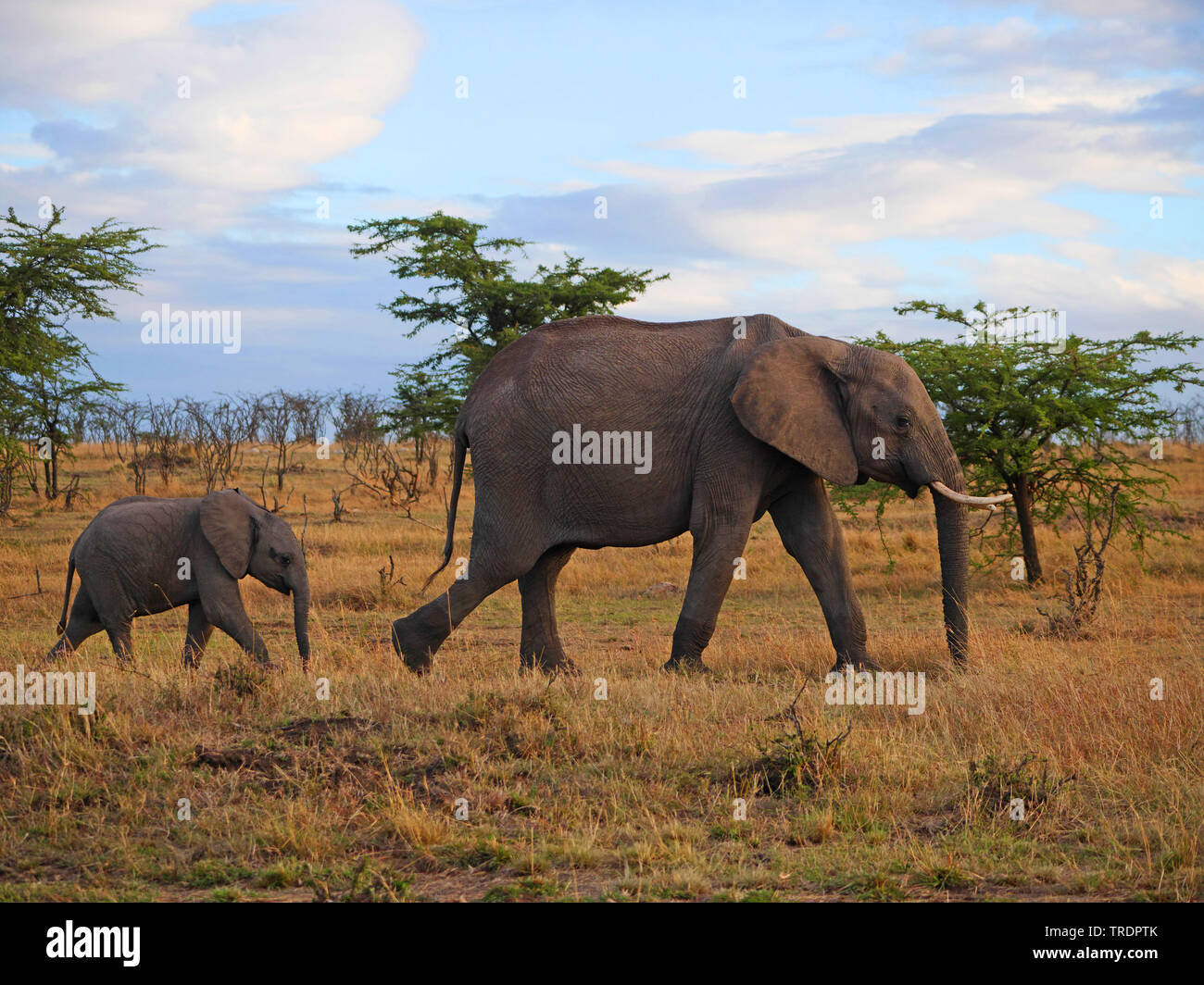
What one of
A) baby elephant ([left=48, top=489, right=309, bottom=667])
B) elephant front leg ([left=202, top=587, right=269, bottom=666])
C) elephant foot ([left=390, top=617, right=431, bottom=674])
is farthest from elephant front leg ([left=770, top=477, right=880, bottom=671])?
elephant front leg ([left=202, top=587, right=269, bottom=666])

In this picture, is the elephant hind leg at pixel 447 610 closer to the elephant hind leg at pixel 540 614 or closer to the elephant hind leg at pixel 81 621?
the elephant hind leg at pixel 540 614

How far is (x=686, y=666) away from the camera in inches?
360

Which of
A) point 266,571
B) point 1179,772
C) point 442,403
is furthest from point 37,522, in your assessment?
point 1179,772

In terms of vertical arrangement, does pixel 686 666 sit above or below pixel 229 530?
below

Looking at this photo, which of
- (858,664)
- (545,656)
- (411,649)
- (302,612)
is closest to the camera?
(858,664)

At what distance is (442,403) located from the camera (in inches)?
949

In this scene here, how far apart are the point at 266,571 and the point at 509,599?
5.51m

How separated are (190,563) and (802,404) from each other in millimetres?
5370

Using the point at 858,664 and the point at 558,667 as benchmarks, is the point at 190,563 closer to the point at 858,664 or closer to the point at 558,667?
the point at 558,667

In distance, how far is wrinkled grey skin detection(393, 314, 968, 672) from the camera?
9234 millimetres

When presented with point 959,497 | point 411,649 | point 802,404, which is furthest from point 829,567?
point 411,649

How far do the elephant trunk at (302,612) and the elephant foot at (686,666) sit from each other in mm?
2855

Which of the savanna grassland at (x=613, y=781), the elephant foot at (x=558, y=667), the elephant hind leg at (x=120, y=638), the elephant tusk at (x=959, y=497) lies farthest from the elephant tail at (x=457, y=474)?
the elephant tusk at (x=959, y=497)
